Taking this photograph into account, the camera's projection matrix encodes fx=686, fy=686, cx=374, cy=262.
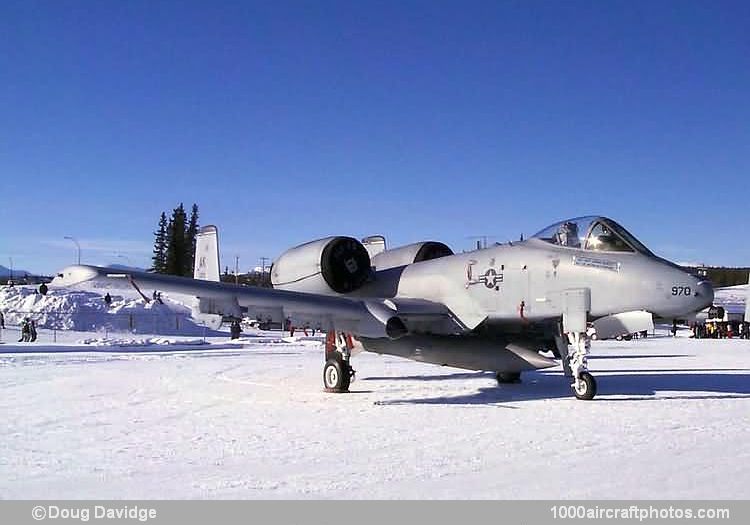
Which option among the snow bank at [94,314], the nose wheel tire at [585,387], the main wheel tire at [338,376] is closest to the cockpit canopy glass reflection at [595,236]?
the nose wheel tire at [585,387]

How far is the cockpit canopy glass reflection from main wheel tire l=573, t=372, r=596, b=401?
215cm

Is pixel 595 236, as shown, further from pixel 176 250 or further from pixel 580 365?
pixel 176 250

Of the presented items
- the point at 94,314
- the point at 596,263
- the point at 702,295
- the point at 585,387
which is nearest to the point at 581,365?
the point at 585,387

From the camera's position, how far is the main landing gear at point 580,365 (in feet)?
36.9

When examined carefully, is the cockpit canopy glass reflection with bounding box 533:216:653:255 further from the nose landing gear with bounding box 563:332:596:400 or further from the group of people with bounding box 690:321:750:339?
the group of people with bounding box 690:321:750:339

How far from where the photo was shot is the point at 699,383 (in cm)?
1458

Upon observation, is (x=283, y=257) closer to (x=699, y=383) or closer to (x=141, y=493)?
(x=699, y=383)

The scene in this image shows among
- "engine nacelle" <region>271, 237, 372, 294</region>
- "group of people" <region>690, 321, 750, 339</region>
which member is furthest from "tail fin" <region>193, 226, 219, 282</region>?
"group of people" <region>690, 321, 750, 339</region>

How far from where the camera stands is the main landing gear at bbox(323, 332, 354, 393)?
13.2 metres

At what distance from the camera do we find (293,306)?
12.0 metres

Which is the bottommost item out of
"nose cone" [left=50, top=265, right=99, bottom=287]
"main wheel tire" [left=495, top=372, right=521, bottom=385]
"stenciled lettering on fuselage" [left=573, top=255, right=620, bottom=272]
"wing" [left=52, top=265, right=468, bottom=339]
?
"main wheel tire" [left=495, top=372, right=521, bottom=385]

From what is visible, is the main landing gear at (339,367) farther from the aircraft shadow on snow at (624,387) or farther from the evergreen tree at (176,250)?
the evergreen tree at (176,250)

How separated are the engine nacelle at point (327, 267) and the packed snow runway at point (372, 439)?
2.16 meters

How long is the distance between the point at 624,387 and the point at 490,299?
12.0 feet
